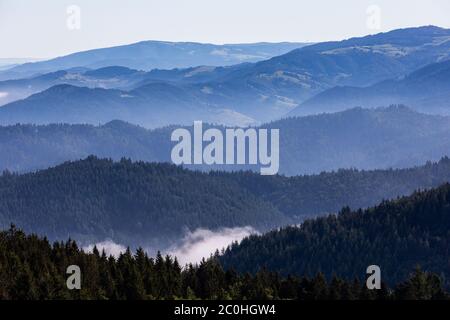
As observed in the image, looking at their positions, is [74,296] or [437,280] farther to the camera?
[437,280]

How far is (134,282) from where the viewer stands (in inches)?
4331

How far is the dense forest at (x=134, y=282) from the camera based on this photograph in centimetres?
10119

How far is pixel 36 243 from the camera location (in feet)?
420

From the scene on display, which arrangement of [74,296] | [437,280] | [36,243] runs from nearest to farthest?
1. [74,296]
2. [36,243]
3. [437,280]

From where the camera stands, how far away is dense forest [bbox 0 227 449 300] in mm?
101188

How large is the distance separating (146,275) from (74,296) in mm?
19654
